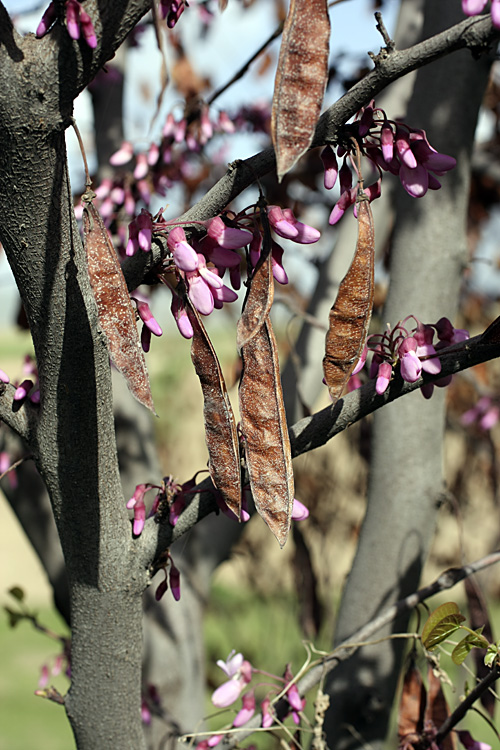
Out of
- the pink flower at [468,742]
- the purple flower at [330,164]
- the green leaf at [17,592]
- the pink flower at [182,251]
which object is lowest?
the pink flower at [468,742]

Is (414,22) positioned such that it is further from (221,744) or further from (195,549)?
(221,744)

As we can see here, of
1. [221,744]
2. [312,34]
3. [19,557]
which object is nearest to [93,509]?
[221,744]

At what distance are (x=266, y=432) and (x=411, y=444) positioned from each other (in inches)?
35.1

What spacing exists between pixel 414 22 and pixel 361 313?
158 centimetres

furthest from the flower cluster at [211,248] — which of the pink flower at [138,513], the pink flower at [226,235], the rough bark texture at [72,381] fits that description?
the pink flower at [138,513]

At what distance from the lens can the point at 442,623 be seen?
977mm

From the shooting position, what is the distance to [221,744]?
51.7 inches

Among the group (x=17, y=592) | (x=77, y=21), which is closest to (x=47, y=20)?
(x=77, y=21)

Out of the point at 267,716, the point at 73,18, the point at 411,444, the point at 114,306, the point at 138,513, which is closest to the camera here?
the point at 73,18

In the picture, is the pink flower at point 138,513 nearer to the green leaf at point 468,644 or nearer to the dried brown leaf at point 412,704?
the green leaf at point 468,644

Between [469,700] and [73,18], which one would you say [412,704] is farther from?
[73,18]

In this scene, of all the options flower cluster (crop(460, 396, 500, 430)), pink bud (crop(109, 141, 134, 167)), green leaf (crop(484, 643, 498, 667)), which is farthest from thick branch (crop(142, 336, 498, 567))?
flower cluster (crop(460, 396, 500, 430))

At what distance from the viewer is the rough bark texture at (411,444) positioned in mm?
1654

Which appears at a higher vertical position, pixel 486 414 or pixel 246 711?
pixel 486 414
